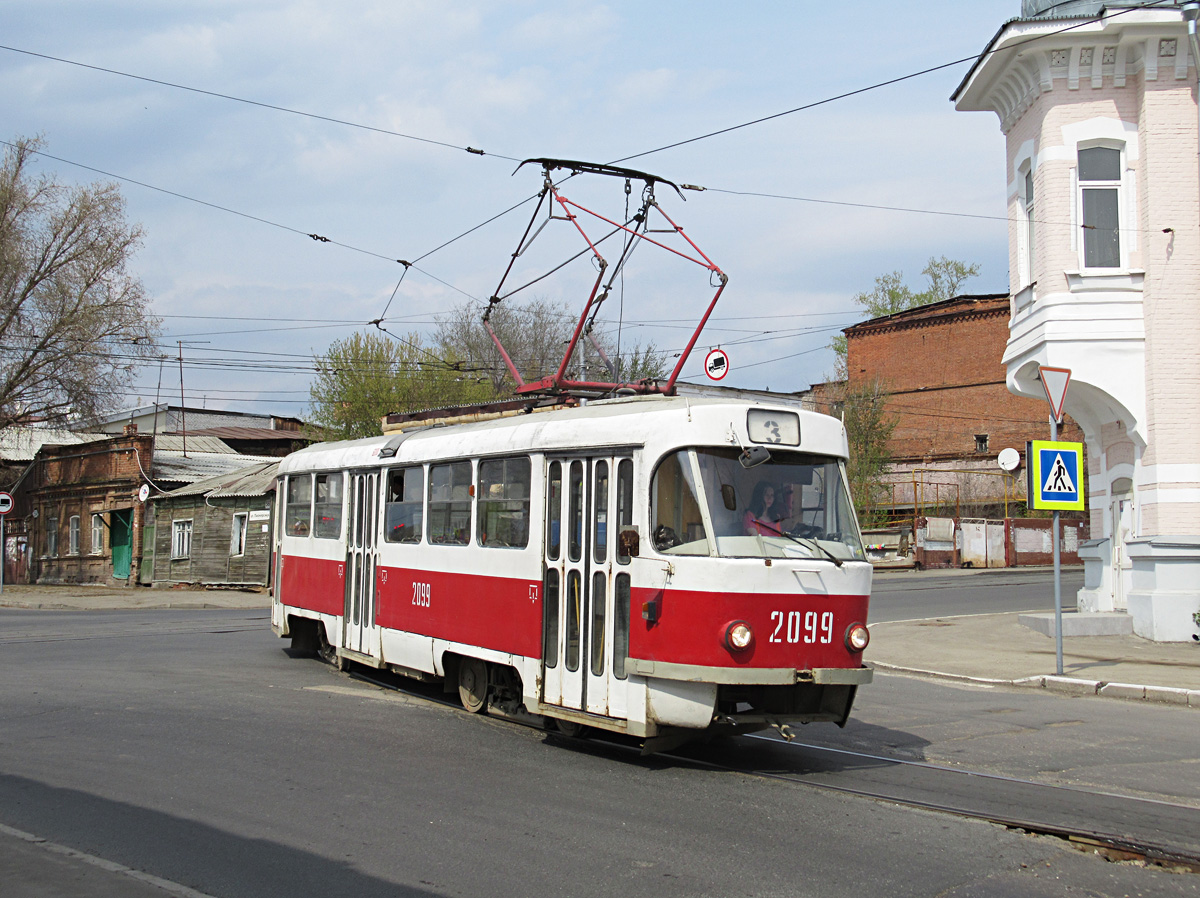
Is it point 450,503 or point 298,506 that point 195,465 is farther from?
point 450,503

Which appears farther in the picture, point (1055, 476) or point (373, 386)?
point (373, 386)

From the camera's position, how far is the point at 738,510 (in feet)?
26.0

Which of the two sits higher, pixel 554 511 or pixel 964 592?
pixel 554 511

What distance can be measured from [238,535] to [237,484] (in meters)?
1.67

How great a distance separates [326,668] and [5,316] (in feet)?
104

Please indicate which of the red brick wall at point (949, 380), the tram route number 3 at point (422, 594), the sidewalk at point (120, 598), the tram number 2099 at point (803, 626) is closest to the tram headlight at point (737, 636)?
the tram number 2099 at point (803, 626)

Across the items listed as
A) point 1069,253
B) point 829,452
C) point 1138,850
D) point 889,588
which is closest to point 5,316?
point 889,588

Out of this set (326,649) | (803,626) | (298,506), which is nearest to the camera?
(803,626)

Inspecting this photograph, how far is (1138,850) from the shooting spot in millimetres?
5992

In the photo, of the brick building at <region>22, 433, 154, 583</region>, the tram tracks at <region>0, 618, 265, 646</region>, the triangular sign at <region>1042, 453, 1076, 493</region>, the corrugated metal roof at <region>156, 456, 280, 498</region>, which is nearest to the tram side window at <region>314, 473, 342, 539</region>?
the tram tracks at <region>0, 618, 265, 646</region>

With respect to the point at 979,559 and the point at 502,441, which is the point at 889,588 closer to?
the point at 979,559

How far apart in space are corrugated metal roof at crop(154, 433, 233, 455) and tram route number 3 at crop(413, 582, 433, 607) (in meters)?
37.2

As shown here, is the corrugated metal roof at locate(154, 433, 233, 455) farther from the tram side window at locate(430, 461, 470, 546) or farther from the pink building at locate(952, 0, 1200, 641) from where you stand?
the tram side window at locate(430, 461, 470, 546)

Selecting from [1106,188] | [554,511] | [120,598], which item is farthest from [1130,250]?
[120,598]
